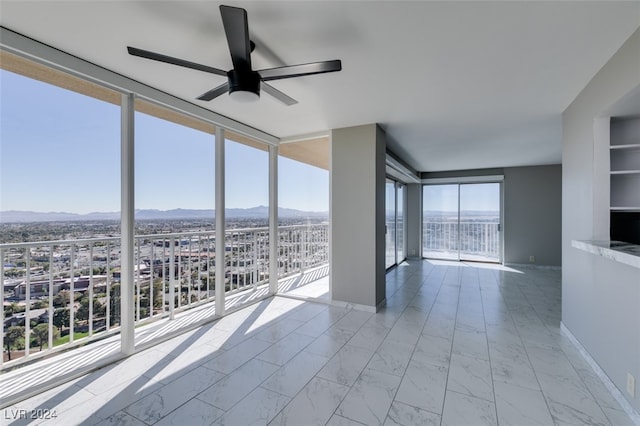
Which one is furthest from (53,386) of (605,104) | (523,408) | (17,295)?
(605,104)

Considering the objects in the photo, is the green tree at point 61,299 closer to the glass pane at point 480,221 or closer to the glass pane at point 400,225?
the glass pane at point 400,225

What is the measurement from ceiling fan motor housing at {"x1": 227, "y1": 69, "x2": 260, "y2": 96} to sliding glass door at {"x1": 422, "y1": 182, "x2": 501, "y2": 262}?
6.48 meters

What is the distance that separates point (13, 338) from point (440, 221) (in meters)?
7.62

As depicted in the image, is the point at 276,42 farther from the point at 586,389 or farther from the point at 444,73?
the point at 586,389

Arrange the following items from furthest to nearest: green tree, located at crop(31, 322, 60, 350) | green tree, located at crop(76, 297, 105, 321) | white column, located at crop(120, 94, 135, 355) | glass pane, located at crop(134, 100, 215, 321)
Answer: glass pane, located at crop(134, 100, 215, 321)
green tree, located at crop(76, 297, 105, 321)
white column, located at crop(120, 94, 135, 355)
green tree, located at crop(31, 322, 60, 350)

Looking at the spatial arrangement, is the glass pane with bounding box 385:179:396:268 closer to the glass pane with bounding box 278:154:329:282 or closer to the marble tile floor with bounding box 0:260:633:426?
the glass pane with bounding box 278:154:329:282

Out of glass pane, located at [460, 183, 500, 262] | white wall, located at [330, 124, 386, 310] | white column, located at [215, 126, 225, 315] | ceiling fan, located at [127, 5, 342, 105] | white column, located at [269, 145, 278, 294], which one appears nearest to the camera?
ceiling fan, located at [127, 5, 342, 105]

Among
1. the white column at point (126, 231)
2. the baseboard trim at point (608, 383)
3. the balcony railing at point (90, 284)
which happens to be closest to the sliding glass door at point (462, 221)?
the baseboard trim at point (608, 383)

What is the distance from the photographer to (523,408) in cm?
177

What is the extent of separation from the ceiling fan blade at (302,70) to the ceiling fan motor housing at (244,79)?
54 millimetres

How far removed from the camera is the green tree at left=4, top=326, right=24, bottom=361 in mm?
2084

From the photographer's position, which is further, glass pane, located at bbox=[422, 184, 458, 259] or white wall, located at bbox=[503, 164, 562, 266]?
glass pane, located at bbox=[422, 184, 458, 259]

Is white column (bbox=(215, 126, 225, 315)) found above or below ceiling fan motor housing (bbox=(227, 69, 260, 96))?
below

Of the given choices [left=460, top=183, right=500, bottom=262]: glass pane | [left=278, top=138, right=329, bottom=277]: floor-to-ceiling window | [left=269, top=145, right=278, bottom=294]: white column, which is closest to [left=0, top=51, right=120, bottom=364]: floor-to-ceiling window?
[left=269, top=145, right=278, bottom=294]: white column
